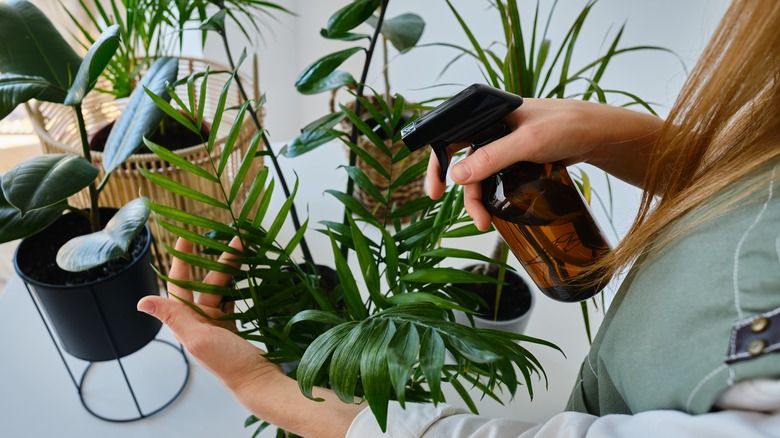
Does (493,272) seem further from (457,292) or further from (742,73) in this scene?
(742,73)

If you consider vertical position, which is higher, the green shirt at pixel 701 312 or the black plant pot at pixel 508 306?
the green shirt at pixel 701 312

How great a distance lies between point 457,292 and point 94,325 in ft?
1.50

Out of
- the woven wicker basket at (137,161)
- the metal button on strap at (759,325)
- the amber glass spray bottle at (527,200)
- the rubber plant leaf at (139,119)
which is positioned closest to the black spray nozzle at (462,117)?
the amber glass spray bottle at (527,200)

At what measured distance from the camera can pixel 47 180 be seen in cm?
59

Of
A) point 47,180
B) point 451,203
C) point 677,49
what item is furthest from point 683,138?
point 47,180

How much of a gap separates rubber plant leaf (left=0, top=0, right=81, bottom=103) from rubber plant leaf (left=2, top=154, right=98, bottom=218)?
0.12 metres

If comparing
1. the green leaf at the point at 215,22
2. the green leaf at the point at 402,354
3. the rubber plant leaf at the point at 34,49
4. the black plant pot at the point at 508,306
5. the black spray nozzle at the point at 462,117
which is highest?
the rubber plant leaf at the point at 34,49

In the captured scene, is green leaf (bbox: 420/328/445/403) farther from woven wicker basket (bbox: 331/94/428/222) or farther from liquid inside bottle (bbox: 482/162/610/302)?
woven wicker basket (bbox: 331/94/428/222)

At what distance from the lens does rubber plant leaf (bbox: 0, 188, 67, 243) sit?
25.1 inches

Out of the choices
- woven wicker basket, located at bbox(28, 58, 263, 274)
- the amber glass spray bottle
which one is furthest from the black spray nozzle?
woven wicker basket, located at bbox(28, 58, 263, 274)

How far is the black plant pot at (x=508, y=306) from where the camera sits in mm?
898

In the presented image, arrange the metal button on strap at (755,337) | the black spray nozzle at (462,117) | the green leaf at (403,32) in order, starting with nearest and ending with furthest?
the metal button on strap at (755,337) < the black spray nozzle at (462,117) < the green leaf at (403,32)

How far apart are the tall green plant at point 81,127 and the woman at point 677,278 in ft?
0.32

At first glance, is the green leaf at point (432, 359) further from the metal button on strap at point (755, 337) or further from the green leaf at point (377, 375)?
the metal button on strap at point (755, 337)
